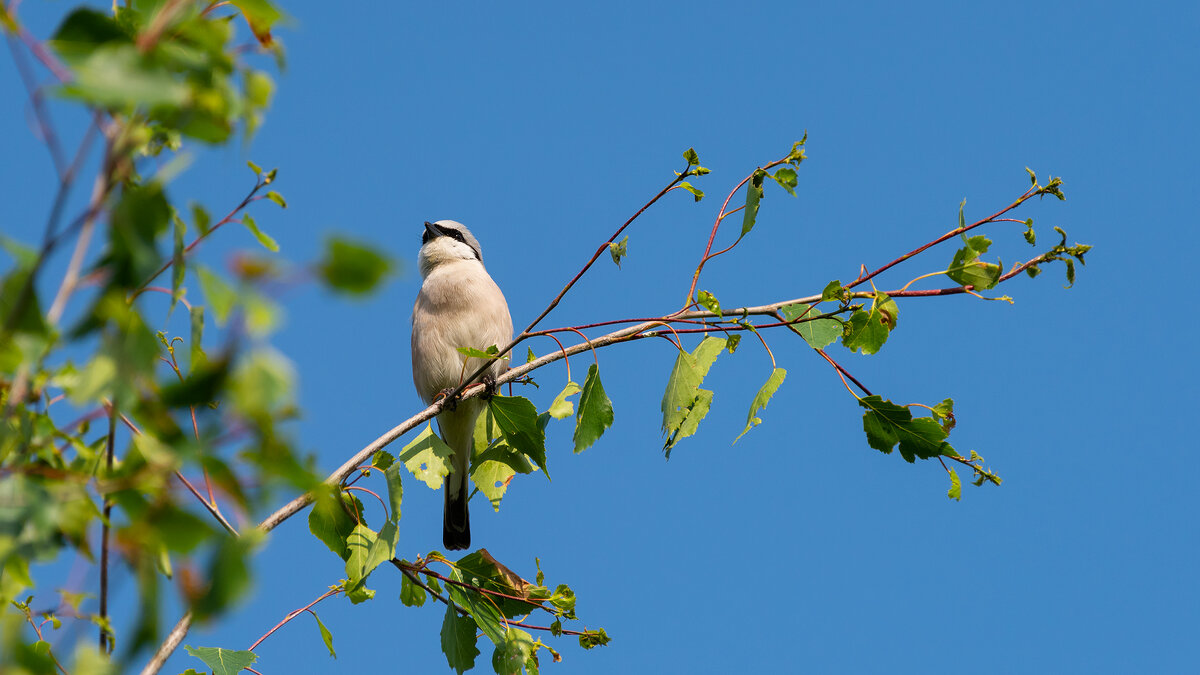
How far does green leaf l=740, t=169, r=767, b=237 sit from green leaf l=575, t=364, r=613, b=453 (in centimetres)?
76

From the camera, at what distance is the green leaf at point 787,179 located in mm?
3332

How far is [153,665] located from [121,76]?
1727 mm

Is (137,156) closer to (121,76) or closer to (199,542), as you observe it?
(121,76)

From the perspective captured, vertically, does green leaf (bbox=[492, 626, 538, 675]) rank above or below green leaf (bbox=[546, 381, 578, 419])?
below

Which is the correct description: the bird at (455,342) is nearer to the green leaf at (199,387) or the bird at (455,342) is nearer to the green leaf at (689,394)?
the green leaf at (689,394)

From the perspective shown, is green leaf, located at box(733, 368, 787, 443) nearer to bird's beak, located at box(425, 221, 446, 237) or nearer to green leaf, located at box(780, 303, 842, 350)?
green leaf, located at box(780, 303, 842, 350)

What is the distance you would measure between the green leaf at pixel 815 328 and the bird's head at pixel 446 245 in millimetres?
4490

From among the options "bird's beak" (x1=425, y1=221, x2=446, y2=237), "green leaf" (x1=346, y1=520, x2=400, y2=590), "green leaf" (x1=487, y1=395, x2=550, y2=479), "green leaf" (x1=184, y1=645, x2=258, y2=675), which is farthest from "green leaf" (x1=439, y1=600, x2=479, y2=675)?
"bird's beak" (x1=425, y1=221, x2=446, y2=237)

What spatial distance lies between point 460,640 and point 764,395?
4.96ft

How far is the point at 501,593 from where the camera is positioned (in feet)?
12.0

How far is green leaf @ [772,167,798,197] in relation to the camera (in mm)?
3332

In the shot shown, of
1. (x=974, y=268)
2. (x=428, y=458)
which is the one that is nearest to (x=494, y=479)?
(x=428, y=458)

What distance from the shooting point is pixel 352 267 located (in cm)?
116

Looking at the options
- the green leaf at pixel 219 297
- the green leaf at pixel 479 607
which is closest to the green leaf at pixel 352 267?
the green leaf at pixel 219 297
